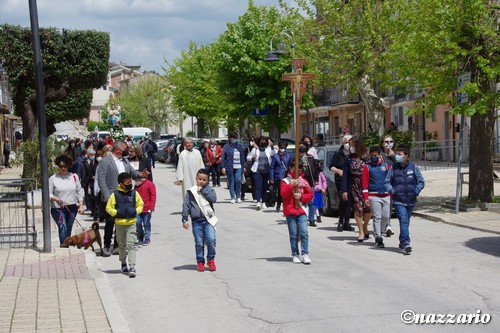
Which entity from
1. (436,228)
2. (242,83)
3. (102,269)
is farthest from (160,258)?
(242,83)

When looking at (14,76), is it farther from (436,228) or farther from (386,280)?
(386,280)

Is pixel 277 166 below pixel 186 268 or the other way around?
the other way around

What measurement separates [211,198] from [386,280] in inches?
101

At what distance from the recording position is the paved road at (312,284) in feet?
26.9

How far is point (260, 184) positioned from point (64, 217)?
→ 840 cm

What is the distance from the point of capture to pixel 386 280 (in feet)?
33.8

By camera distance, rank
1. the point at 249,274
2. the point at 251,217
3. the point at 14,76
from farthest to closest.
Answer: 1. the point at 14,76
2. the point at 251,217
3. the point at 249,274

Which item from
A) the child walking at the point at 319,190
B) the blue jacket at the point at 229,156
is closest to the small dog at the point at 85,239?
the child walking at the point at 319,190

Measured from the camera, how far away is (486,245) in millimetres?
13617

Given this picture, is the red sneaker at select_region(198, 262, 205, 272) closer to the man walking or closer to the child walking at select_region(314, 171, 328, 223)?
the man walking

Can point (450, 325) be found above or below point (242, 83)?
below

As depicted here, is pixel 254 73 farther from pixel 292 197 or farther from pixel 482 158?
pixel 292 197

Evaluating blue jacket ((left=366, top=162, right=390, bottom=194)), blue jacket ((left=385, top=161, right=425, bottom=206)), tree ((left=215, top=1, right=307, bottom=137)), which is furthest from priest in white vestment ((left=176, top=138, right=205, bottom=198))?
tree ((left=215, top=1, right=307, bottom=137))

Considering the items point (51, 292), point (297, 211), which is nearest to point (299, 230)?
point (297, 211)
